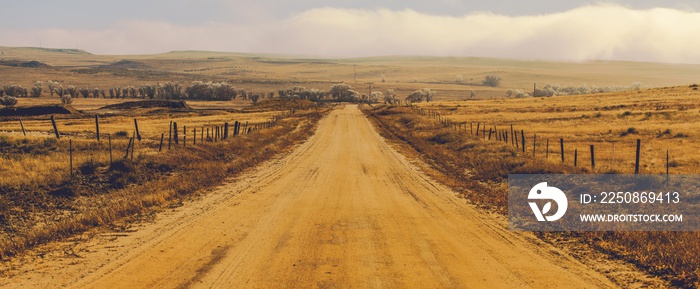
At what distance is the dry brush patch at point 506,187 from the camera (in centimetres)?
1095

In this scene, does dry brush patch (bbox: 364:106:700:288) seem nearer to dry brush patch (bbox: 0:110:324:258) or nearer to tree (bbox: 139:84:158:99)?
dry brush patch (bbox: 0:110:324:258)

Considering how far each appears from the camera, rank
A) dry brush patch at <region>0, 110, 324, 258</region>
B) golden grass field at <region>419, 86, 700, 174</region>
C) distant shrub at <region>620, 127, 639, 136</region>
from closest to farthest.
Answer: dry brush patch at <region>0, 110, 324, 258</region> < golden grass field at <region>419, 86, 700, 174</region> < distant shrub at <region>620, 127, 639, 136</region>

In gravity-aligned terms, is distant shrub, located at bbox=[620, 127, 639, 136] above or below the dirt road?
below

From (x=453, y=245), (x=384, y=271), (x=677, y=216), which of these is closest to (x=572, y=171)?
(x=677, y=216)

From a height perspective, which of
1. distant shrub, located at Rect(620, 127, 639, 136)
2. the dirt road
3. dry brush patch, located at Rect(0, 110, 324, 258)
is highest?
the dirt road

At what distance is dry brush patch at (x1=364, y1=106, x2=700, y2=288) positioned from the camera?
10953 millimetres

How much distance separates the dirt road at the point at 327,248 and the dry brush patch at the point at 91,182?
1.83m

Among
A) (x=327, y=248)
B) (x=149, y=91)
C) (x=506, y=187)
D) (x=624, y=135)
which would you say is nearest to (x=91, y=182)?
(x=327, y=248)

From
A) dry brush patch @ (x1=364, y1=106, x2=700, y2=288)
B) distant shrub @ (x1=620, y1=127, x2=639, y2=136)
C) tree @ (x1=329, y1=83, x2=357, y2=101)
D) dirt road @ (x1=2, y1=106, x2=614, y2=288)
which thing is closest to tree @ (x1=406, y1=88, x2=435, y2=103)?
tree @ (x1=329, y1=83, x2=357, y2=101)

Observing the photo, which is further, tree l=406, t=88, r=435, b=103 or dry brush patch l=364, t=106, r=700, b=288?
tree l=406, t=88, r=435, b=103

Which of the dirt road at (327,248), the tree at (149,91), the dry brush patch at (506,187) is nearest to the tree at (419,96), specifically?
the tree at (149,91)

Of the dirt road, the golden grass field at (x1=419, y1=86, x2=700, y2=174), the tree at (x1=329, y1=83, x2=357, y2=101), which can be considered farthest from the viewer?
the tree at (x1=329, y1=83, x2=357, y2=101)

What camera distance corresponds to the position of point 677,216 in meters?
15.0

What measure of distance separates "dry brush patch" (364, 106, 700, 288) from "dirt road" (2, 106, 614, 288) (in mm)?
1125
